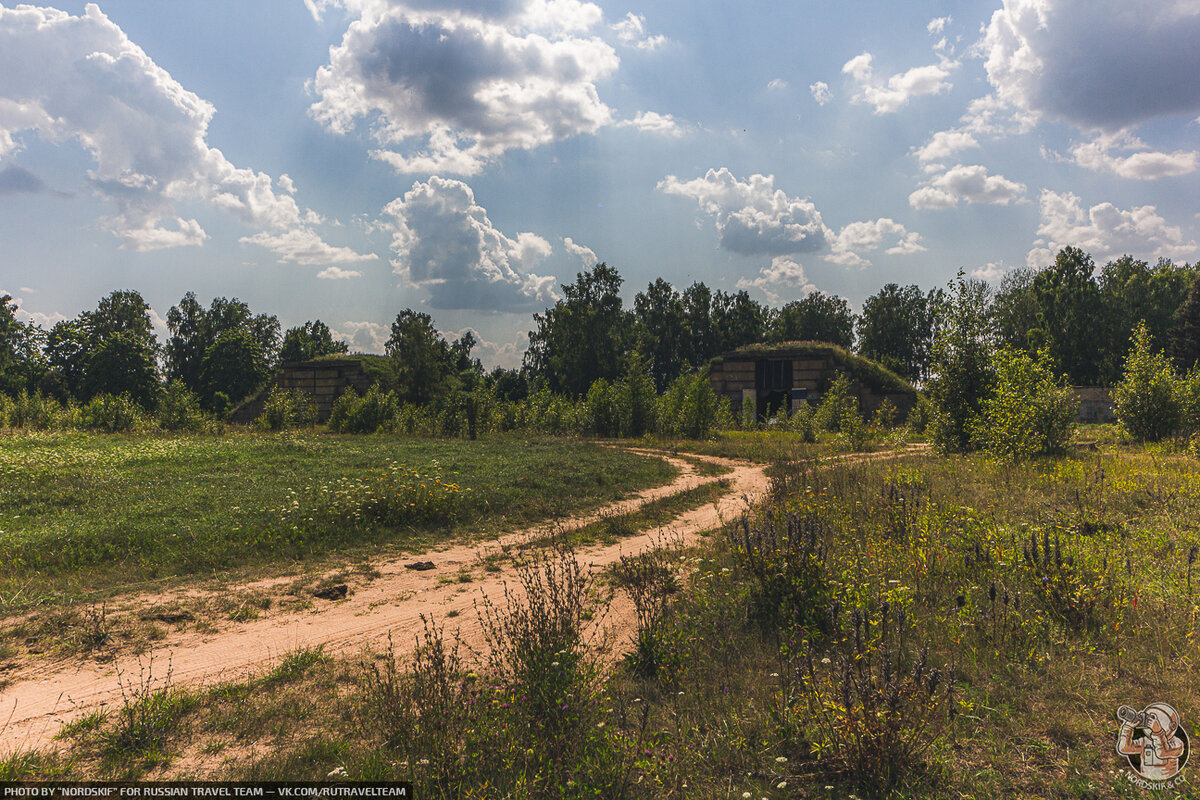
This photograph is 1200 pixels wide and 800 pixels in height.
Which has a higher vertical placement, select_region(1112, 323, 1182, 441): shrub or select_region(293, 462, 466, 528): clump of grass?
select_region(1112, 323, 1182, 441): shrub

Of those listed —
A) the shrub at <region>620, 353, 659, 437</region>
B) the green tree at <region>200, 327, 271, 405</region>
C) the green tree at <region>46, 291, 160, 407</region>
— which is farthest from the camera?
the green tree at <region>200, 327, 271, 405</region>

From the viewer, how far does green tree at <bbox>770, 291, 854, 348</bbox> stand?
74875 mm

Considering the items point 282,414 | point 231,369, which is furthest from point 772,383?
point 231,369

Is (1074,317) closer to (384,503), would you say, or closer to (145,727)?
(384,503)

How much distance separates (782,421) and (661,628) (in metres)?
30.2

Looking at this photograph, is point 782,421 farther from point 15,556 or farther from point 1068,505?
point 15,556

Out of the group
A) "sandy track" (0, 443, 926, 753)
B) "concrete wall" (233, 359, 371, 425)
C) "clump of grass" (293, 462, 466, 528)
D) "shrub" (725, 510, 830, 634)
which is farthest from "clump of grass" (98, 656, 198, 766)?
"concrete wall" (233, 359, 371, 425)

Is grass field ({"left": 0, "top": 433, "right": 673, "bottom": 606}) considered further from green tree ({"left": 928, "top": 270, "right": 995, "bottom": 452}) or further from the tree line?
the tree line

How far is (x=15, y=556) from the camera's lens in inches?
295

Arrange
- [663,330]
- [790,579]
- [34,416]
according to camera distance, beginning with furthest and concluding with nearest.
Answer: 1. [663,330]
2. [34,416]
3. [790,579]

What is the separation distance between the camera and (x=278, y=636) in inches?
218

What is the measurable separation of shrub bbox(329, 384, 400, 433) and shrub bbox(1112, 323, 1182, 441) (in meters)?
31.1

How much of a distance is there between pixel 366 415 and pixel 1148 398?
33263 millimetres

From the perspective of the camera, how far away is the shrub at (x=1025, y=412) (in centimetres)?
1295
